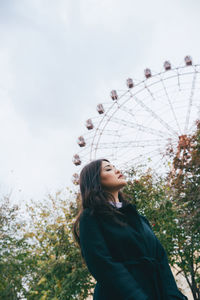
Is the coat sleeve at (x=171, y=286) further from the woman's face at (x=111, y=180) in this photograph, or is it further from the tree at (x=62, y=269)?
the tree at (x=62, y=269)

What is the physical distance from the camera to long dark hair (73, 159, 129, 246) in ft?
6.47

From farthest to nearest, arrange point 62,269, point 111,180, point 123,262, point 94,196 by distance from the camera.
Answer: point 62,269 < point 111,180 < point 94,196 < point 123,262

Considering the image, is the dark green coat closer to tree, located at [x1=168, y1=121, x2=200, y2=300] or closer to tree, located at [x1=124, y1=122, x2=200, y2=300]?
tree, located at [x1=124, y1=122, x2=200, y2=300]

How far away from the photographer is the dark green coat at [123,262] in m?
1.62

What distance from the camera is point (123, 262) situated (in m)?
1.79

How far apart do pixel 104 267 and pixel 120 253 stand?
196 millimetres

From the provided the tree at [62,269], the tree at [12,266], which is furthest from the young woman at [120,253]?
the tree at [12,266]

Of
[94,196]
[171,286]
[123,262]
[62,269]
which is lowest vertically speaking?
[62,269]

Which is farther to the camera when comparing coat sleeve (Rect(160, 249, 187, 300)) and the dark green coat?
coat sleeve (Rect(160, 249, 187, 300))

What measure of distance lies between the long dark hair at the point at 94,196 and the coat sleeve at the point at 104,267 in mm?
140

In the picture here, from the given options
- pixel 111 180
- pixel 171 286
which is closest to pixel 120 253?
pixel 171 286

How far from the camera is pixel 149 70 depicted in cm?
1044

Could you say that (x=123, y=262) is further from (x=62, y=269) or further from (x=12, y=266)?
(x=12, y=266)

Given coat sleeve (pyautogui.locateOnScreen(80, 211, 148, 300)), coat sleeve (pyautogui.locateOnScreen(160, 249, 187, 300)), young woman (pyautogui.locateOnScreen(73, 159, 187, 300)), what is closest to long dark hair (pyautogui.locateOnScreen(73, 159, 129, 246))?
young woman (pyautogui.locateOnScreen(73, 159, 187, 300))
